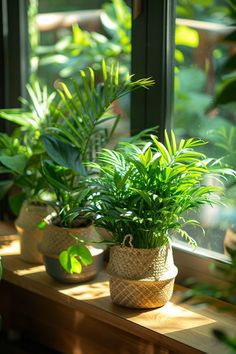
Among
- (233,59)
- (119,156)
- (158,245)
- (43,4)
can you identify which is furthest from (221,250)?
(43,4)

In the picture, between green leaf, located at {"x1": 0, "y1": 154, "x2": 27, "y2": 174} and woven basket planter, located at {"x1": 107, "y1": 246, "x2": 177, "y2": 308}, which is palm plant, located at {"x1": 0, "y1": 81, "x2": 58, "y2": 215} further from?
woven basket planter, located at {"x1": 107, "y1": 246, "x2": 177, "y2": 308}

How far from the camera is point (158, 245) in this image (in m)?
2.00

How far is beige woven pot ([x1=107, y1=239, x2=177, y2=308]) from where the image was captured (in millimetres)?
1974

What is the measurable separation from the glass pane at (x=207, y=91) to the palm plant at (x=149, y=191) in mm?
90

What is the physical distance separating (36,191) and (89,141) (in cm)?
23

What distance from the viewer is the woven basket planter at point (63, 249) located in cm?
216

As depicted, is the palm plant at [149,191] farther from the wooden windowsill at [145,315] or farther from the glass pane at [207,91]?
the wooden windowsill at [145,315]

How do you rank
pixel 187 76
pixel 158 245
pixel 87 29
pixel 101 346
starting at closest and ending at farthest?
pixel 158 245 → pixel 187 76 → pixel 101 346 → pixel 87 29

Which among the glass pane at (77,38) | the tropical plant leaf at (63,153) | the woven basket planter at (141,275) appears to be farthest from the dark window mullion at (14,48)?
the woven basket planter at (141,275)

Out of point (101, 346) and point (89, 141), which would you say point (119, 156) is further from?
point (101, 346)

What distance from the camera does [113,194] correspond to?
1.97 meters

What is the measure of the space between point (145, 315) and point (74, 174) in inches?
18.6

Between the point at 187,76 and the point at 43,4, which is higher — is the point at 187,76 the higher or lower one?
the lower one

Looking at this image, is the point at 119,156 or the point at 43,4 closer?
the point at 119,156
